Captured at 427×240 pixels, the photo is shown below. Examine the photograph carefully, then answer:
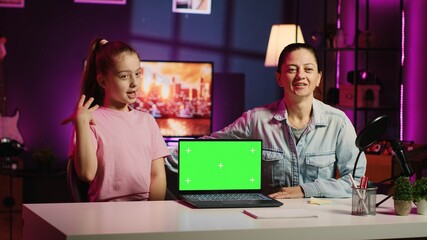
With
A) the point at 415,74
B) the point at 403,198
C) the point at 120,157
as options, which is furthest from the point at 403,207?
the point at 415,74

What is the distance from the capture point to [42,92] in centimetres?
713

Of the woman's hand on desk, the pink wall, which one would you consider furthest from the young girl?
the pink wall

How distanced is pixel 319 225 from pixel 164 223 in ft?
1.46

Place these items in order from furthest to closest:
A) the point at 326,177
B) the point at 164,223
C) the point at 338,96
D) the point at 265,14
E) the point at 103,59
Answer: the point at 265,14
the point at 338,96
the point at 326,177
the point at 103,59
the point at 164,223

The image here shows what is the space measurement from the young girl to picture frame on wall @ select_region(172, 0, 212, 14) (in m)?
4.56

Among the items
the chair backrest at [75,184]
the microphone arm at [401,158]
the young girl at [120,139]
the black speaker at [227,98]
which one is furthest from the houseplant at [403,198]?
the black speaker at [227,98]

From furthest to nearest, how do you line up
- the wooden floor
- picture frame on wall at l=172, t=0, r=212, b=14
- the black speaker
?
the black speaker, picture frame on wall at l=172, t=0, r=212, b=14, the wooden floor

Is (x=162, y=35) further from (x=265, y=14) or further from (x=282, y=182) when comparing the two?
(x=282, y=182)

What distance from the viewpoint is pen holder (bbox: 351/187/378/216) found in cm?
250

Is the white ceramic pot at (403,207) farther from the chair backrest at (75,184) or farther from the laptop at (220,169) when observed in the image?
the chair backrest at (75,184)

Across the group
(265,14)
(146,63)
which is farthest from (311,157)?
(265,14)

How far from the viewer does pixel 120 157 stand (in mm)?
2811

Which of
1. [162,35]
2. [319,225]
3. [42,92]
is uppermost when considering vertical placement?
[162,35]

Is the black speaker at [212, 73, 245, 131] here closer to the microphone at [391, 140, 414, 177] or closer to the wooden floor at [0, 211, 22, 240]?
the wooden floor at [0, 211, 22, 240]
